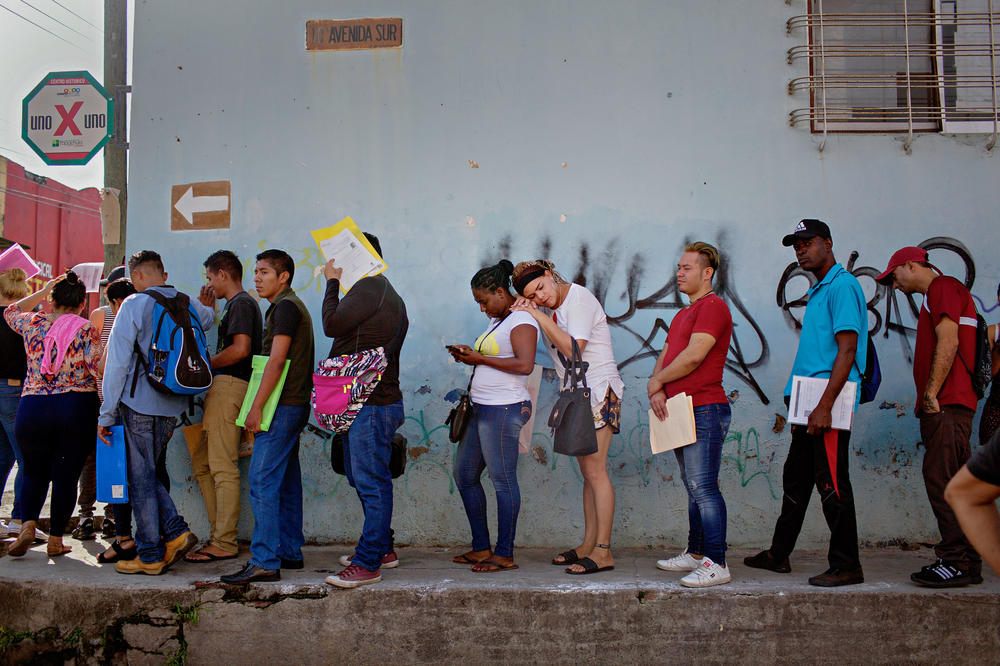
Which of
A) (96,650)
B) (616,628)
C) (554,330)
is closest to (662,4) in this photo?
(554,330)

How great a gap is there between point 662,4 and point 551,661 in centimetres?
389

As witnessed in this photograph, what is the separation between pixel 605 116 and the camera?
15.8ft

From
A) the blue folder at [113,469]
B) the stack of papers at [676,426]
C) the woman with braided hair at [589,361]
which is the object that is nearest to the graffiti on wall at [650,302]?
the woman with braided hair at [589,361]

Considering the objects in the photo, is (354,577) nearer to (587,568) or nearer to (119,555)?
(587,568)

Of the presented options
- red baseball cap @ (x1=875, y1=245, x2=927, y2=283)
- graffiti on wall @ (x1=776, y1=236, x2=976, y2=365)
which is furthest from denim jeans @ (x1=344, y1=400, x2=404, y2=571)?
red baseball cap @ (x1=875, y1=245, x2=927, y2=283)

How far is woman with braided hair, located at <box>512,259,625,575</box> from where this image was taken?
405cm

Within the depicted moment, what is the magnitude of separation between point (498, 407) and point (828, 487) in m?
1.68

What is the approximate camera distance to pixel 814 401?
3.80m

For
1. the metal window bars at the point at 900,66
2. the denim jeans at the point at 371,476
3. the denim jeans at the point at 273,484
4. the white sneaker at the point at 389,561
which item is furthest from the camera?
the metal window bars at the point at 900,66

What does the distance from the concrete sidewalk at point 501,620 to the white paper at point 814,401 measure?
0.80m

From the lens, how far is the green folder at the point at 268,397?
4.02 meters

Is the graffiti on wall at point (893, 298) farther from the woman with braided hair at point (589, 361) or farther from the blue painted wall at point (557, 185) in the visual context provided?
the woman with braided hair at point (589, 361)

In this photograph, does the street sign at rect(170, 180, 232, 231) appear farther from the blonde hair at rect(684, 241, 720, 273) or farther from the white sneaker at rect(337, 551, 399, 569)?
the blonde hair at rect(684, 241, 720, 273)

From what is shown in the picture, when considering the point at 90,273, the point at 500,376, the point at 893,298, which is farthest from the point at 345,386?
the point at 90,273
